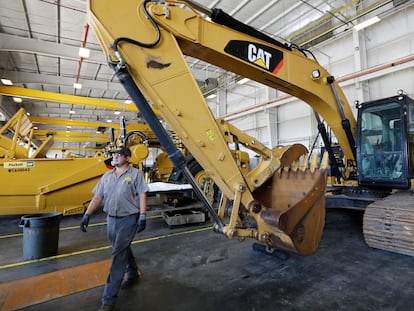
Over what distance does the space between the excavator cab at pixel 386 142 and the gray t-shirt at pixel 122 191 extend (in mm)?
4231

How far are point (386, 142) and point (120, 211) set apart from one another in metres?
4.75

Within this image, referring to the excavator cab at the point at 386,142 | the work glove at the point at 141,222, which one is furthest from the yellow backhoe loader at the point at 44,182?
the excavator cab at the point at 386,142

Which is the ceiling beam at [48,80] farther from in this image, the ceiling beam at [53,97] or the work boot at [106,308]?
the work boot at [106,308]

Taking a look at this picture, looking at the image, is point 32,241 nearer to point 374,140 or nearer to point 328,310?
point 328,310

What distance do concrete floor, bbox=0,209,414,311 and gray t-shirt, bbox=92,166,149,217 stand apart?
97 centimetres

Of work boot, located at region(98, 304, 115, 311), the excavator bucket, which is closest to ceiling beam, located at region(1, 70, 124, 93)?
the excavator bucket

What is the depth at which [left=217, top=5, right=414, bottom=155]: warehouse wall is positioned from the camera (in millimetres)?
8898

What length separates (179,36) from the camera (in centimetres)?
270

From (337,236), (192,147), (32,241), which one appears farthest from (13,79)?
(337,236)

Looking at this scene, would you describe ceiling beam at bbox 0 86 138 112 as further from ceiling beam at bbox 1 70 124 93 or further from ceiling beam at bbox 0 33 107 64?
ceiling beam at bbox 1 70 124 93

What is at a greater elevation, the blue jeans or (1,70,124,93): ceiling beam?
(1,70,124,93): ceiling beam

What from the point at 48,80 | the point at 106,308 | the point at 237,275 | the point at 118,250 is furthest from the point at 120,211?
the point at 48,80

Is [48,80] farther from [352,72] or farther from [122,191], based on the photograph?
[352,72]

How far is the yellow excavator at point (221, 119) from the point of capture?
2.51 m
